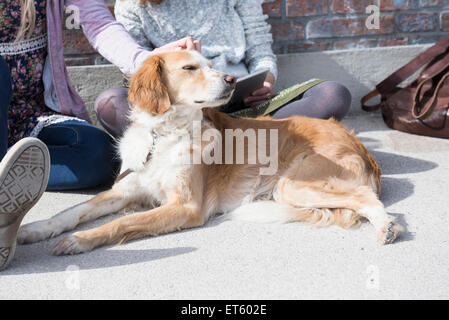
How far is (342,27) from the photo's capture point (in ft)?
13.0

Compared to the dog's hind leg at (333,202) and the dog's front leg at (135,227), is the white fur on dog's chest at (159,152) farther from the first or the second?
the dog's hind leg at (333,202)

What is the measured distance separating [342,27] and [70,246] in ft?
9.22

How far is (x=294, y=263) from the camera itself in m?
1.85

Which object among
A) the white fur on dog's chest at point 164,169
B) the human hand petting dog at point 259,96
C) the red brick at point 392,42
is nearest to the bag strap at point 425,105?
the red brick at point 392,42

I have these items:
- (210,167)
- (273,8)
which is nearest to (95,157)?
(210,167)

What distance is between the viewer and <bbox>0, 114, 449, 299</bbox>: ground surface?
1.65m

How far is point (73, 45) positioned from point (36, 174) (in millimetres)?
2199

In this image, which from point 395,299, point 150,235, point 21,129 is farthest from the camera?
point 21,129

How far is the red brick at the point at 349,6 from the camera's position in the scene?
388 centimetres

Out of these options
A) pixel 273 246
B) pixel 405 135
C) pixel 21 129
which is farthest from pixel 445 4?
pixel 21 129

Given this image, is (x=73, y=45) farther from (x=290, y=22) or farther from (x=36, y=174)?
(x=36, y=174)

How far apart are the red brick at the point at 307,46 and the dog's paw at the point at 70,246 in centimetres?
252

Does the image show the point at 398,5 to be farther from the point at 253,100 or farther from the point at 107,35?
the point at 107,35

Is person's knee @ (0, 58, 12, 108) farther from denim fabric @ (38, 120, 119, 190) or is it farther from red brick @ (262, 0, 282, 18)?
red brick @ (262, 0, 282, 18)
